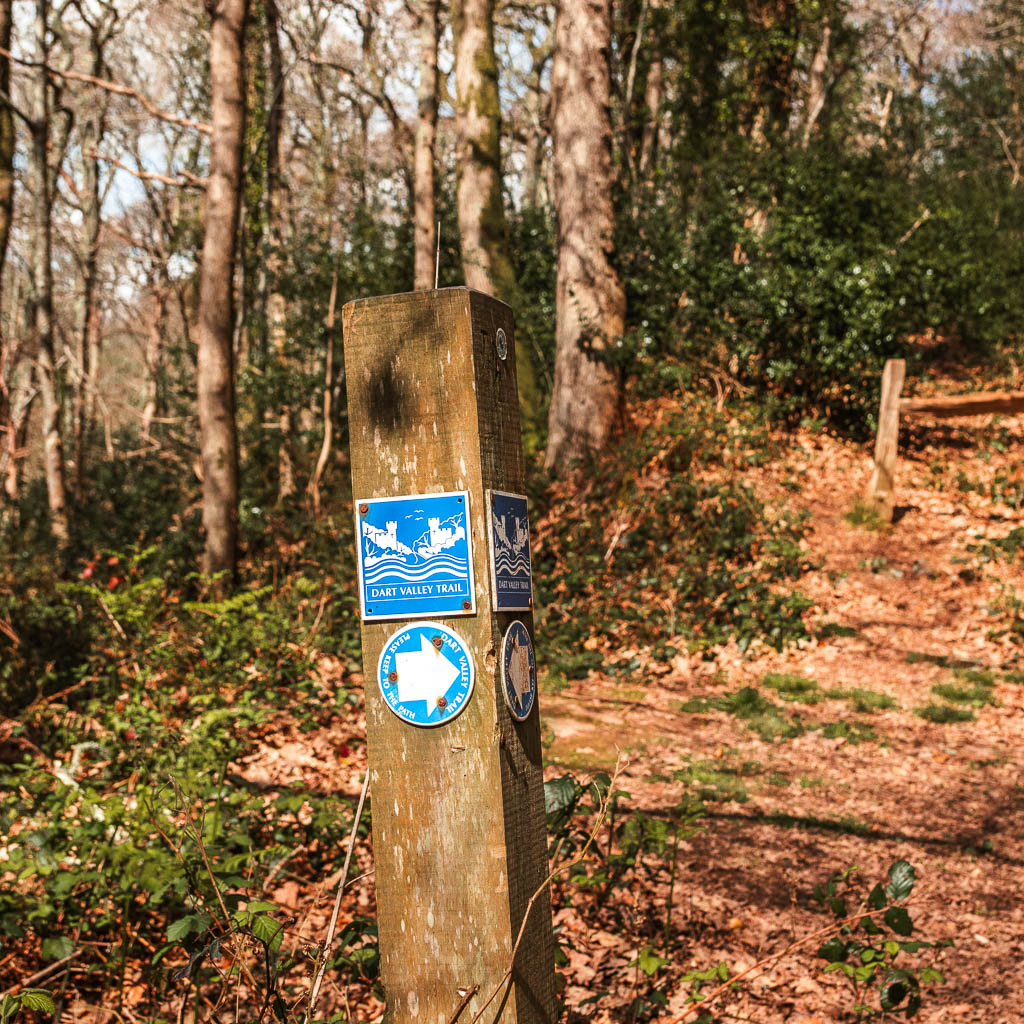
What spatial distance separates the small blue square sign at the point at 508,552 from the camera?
2.06 m

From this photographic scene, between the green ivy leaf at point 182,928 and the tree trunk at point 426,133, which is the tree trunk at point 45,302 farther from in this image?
the green ivy leaf at point 182,928

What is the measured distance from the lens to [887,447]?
10.4 meters

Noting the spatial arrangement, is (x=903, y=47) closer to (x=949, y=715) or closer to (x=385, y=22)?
(x=385, y=22)

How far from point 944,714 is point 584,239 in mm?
6604

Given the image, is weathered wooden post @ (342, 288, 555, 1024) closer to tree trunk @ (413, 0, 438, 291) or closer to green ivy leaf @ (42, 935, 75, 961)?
green ivy leaf @ (42, 935, 75, 961)

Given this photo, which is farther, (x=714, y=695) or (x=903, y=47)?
(x=903, y=47)

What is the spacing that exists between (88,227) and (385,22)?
305 inches

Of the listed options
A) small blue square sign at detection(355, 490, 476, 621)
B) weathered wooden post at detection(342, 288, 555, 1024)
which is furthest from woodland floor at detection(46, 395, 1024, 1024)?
small blue square sign at detection(355, 490, 476, 621)

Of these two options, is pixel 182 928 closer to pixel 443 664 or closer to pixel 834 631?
pixel 443 664

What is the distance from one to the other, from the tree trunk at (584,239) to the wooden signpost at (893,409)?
2.86 metres

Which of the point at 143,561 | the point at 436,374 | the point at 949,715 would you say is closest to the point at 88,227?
the point at 143,561

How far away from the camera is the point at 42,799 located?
13.1ft

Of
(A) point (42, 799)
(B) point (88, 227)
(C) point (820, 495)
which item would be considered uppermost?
(B) point (88, 227)

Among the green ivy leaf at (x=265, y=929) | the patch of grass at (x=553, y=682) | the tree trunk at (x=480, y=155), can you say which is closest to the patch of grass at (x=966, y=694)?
the patch of grass at (x=553, y=682)
